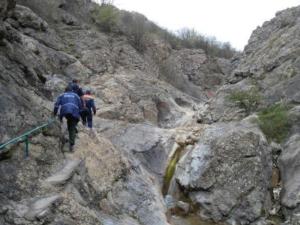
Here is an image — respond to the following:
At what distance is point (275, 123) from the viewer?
1897 centimetres

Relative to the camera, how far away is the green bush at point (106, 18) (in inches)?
1286

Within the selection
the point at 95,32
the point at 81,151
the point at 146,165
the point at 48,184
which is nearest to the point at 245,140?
the point at 146,165

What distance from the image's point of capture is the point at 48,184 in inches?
461

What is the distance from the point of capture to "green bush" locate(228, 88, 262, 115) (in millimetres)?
21656

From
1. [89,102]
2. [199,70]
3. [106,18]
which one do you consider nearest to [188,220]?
[89,102]

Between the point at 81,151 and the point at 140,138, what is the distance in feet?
18.1

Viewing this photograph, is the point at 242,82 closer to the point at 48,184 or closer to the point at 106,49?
the point at 106,49

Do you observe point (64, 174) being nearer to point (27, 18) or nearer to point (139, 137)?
point (139, 137)

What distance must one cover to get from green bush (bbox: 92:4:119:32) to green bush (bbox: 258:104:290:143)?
15506mm

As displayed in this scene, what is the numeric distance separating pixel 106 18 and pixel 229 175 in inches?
761

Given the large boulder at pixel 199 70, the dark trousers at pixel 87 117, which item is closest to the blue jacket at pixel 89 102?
the dark trousers at pixel 87 117

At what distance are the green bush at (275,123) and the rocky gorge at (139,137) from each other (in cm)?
4

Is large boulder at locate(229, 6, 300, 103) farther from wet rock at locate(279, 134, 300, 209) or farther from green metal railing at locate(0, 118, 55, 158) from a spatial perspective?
green metal railing at locate(0, 118, 55, 158)

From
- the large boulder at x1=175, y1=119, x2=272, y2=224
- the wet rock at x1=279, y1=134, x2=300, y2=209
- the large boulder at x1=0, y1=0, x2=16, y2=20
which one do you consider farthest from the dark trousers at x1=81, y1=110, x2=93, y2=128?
the wet rock at x1=279, y1=134, x2=300, y2=209
